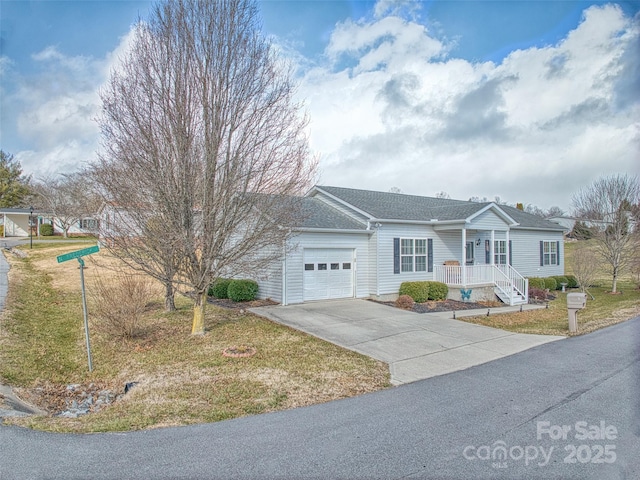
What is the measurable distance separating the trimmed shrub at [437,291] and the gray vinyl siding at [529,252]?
302 inches

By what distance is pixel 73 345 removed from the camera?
9.16 m

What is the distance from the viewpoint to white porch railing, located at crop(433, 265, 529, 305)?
54.5 feet

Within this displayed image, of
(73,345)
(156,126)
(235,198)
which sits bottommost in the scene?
(73,345)

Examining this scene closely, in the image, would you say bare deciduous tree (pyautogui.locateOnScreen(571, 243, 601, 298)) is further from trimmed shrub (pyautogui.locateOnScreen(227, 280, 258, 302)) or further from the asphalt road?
trimmed shrub (pyautogui.locateOnScreen(227, 280, 258, 302))

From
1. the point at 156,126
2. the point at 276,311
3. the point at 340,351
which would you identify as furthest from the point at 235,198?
the point at 276,311

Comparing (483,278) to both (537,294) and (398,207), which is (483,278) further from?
(398,207)

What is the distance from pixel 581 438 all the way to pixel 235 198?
291 inches

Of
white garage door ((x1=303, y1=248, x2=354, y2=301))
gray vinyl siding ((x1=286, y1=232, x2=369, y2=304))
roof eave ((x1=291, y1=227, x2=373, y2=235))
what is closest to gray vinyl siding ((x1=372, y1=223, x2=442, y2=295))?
gray vinyl siding ((x1=286, y1=232, x2=369, y2=304))

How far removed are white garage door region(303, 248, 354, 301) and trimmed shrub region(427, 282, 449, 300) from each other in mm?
3439

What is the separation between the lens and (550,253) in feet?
79.8

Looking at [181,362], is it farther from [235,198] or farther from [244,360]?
[235,198]

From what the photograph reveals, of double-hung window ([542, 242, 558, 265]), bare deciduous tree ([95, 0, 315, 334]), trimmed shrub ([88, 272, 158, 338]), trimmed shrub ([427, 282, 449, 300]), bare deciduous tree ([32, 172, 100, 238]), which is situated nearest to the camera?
bare deciduous tree ([95, 0, 315, 334])

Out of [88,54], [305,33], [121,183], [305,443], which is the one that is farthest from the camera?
[305,33]

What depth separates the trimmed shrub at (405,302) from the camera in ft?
47.8
